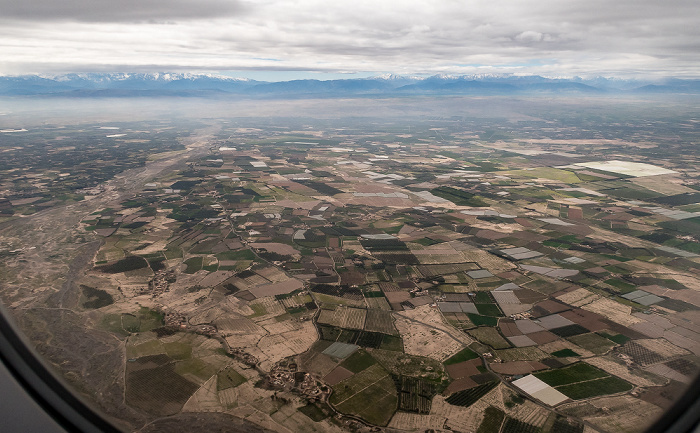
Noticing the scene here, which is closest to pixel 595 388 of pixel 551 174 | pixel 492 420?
pixel 492 420

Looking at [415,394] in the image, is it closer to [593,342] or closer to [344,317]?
[344,317]

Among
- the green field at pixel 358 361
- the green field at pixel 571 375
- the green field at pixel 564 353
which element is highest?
the green field at pixel 571 375

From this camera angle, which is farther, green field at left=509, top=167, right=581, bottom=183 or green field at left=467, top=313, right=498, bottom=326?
green field at left=509, top=167, right=581, bottom=183

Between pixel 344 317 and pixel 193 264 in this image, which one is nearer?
pixel 344 317

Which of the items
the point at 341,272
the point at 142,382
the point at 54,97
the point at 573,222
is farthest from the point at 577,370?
the point at 54,97

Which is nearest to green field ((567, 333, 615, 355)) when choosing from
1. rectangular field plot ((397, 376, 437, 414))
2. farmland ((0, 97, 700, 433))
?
farmland ((0, 97, 700, 433))

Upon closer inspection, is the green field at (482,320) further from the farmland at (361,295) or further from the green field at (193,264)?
the green field at (193,264)

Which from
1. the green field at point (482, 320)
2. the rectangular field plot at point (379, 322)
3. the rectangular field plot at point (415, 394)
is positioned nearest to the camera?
the rectangular field plot at point (415, 394)

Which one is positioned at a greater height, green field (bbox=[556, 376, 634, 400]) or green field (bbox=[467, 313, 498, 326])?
green field (bbox=[556, 376, 634, 400])

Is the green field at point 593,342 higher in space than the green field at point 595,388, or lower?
lower

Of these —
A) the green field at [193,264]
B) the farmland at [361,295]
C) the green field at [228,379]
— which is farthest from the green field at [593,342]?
the green field at [193,264]

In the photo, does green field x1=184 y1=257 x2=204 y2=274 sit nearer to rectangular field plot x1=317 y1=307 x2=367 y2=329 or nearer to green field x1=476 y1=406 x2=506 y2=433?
rectangular field plot x1=317 y1=307 x2=367 y2=329
